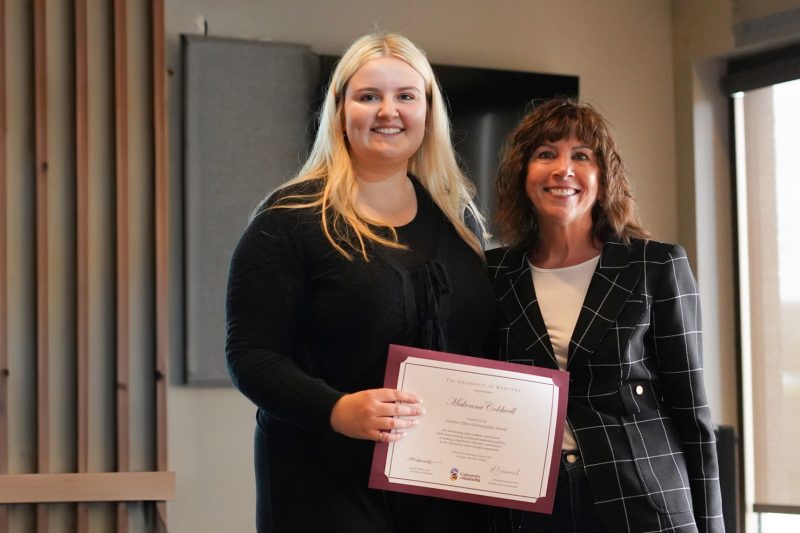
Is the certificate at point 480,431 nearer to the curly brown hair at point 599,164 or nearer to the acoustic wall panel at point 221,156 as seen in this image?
the curly brown hair at point 599,164

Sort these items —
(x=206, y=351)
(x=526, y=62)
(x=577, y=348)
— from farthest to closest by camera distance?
(x=526, y=62) → (x=206, y=351) → (x=577, y=348)

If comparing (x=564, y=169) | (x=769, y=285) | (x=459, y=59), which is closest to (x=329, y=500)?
(x=564, y=169)

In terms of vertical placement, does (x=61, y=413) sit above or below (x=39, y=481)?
above

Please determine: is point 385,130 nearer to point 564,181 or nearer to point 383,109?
point 383,109

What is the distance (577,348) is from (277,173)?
5.85 feet

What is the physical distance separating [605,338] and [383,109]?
1.80 ft

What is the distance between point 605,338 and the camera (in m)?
1.70

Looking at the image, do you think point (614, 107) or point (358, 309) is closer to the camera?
point (358, 309)

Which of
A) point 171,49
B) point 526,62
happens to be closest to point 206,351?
point 171,49

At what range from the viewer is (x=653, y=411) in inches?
67.6

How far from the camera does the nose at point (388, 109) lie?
1.65 meters

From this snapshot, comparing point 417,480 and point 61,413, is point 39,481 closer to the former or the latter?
point 61,413

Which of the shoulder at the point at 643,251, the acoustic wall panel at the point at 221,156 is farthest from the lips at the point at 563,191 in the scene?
the acoustic wall panel at the point at 221,156

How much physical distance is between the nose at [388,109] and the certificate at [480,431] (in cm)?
39
